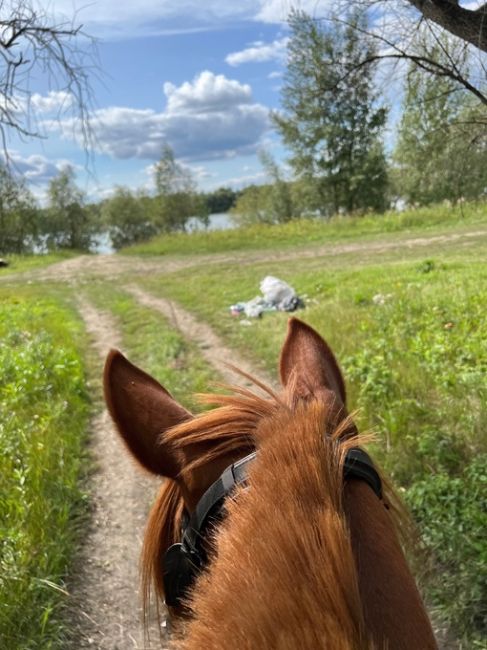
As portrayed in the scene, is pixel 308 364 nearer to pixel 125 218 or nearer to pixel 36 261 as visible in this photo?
pixel 36 261

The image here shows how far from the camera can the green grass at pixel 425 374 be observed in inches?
92.7

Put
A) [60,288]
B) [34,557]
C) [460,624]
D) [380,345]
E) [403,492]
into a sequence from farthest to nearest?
[60,288]
[380,345]
[403,492]
[34,557]
[460,624]

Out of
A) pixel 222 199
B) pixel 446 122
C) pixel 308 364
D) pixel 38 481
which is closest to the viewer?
pixel 308 364

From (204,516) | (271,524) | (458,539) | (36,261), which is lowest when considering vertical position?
(458,539)

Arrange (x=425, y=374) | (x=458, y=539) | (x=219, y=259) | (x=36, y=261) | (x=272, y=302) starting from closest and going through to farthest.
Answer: (x=458, y=539) → (x=425, y=374) → (x=272, y=302) → (x=219, y=259) → (x=36, y=261)

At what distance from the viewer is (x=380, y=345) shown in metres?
4.95

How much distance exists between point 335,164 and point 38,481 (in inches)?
1038

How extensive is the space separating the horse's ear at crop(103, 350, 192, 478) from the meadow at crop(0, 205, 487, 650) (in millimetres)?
930

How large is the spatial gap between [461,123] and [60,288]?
11275 millimetres

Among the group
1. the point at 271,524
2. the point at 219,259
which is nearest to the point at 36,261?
the point at 219,259

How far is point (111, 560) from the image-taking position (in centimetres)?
274

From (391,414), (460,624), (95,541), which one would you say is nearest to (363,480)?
(460,624)

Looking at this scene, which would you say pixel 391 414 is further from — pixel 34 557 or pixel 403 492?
pixel 34 557

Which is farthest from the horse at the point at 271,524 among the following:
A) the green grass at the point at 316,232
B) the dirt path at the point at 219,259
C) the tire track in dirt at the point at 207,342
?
the green grass at the point at 316,232
